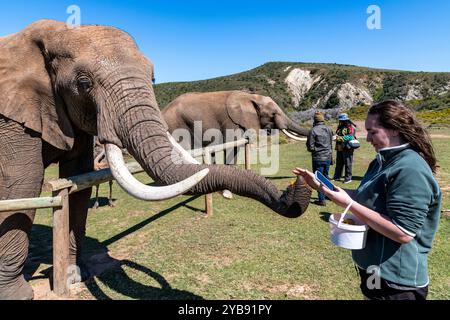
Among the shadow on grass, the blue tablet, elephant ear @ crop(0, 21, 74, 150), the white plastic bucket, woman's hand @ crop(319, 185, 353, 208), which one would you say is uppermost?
elephant ear @ crop(0, 21, 74, 150)

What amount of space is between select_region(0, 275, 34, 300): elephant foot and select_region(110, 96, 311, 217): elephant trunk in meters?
1.98

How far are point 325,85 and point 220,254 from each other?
81977 mm

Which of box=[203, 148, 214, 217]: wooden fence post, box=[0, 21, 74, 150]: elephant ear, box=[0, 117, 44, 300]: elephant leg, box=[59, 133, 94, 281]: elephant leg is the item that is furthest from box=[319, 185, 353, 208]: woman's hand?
box=[203, 148, 214, 217]: wooden fence post

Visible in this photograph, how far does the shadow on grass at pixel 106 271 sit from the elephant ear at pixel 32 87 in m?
1.76

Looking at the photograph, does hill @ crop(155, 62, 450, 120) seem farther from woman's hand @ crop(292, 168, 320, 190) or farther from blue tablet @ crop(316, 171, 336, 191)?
blue tablet @ crop(316, 171, 336, 191)

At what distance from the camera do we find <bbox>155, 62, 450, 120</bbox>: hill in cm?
6712

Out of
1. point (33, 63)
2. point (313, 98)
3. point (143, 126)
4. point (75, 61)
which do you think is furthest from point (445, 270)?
point (313, 98)

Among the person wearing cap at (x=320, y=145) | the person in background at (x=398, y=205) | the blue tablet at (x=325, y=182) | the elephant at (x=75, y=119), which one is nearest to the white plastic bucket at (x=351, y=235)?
the person in background at (x=398, y=205)

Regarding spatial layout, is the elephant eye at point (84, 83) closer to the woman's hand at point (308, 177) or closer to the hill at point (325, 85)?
the woman's hand at point (308, 177)

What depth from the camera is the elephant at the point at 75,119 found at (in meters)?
2.55

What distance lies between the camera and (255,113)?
9.58 m

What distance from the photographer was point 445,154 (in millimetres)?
13172

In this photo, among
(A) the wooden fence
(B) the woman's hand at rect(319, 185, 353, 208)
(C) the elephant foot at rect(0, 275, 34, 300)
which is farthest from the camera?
(C) the elephant foot at rect(0, 275, 34, 300)
